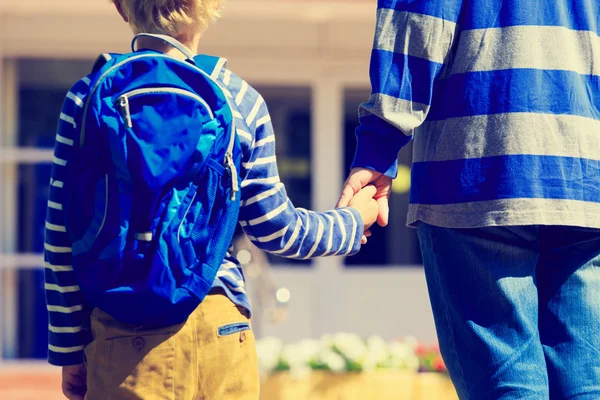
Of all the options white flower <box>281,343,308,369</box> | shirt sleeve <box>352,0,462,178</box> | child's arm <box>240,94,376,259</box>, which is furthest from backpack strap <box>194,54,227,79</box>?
white flower <box>281,343,308,369</box>

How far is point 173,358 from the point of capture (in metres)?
2.18

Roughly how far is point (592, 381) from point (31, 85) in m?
6.15

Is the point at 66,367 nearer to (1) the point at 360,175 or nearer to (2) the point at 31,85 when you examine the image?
(1) the point at 360,175

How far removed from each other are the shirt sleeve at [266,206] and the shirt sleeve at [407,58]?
30cm

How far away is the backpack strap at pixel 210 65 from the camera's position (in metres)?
2.32

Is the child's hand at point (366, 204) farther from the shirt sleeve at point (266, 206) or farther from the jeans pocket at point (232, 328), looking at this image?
the jeans pocket at point (232, 328)

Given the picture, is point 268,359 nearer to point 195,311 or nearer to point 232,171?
point 195,311

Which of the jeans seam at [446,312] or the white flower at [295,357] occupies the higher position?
the jeans seam at [446,312]

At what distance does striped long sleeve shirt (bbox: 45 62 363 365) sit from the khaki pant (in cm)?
8

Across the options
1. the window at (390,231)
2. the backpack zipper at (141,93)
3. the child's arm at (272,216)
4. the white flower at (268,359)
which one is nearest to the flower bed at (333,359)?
the white flower at (268,359)

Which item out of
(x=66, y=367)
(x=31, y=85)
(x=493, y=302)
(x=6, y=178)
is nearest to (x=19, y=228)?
(x=6, y=178)

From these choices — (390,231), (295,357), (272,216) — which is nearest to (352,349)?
(295,357)

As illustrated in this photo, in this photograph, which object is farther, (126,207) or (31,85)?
(31,85)

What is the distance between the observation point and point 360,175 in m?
2.59
